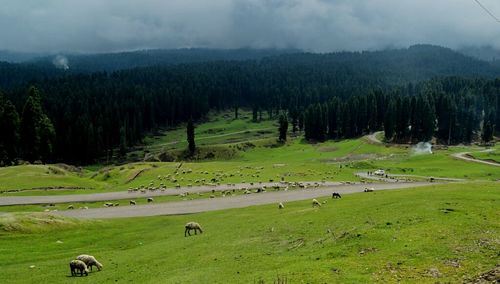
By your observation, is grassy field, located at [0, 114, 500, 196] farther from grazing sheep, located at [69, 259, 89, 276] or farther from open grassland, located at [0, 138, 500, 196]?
grazing sheep, located at [69, 259, 89, 276]

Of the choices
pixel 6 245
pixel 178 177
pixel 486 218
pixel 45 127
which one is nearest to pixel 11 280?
pixel 6 245

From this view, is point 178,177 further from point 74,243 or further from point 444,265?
point 444,265

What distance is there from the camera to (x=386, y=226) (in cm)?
3056

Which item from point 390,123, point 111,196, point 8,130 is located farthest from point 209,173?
A: point 390,123

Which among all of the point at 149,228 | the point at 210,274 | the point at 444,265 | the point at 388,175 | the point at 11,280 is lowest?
the point at 388,175

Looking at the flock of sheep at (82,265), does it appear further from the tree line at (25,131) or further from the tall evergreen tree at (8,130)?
the tall evergreen tree at (8,130)

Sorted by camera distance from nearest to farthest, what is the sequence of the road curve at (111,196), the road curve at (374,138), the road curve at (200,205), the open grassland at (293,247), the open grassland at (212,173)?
the open grassland at (293,247) → the road curve at (200,205) → the road curve at (111,196) → the open grassland at (212,173) → the road curve at (374,138)

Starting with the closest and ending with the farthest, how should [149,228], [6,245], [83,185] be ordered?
[6,245] → [149,228] → [83,185]

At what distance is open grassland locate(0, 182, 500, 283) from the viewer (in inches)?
901

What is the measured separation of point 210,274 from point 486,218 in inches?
778

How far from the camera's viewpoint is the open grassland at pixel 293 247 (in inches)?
901

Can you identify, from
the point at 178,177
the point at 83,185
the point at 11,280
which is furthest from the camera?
the point at 178,177

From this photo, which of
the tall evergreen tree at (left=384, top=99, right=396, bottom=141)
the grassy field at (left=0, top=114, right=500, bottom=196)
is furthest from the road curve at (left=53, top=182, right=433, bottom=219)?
the tall evergreen tree at (left=384, top=99, right=396, bottom=141)

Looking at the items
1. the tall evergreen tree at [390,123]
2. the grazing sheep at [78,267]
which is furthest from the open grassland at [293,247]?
the tall evergreen tree at [390,123]
